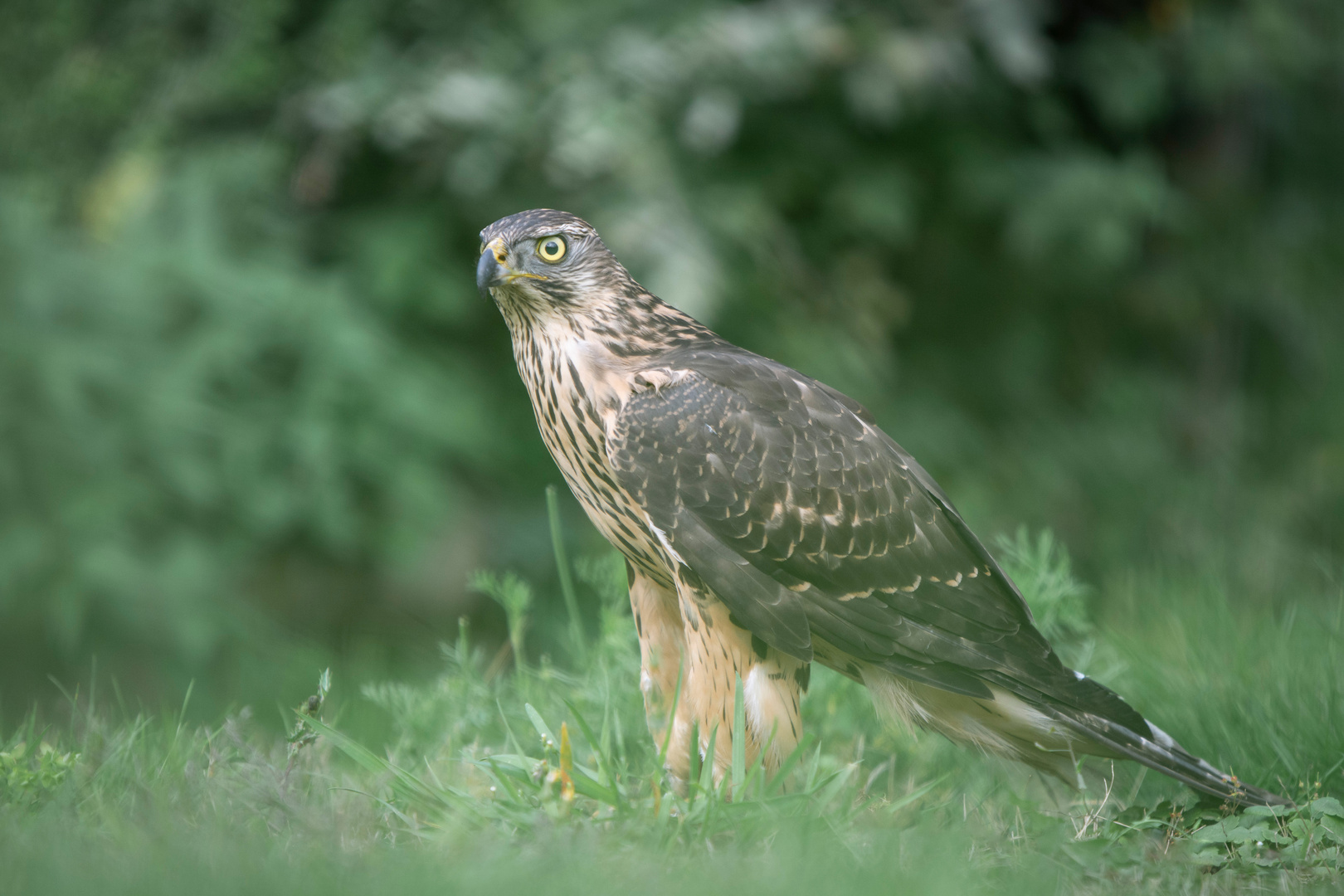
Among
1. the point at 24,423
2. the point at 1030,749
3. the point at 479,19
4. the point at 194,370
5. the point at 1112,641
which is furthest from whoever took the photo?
the point at 479,19

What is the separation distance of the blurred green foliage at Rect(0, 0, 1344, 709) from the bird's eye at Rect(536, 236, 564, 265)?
202cm

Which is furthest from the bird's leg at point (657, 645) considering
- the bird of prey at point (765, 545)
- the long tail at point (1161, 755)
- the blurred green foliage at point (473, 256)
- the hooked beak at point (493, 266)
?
the blurred green foliage at point (473, 256)

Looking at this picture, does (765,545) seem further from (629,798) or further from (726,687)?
(629,798)

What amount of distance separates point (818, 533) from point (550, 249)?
1099 millimetres

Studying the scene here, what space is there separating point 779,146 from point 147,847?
15.7 feet

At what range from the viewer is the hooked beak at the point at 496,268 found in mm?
3223

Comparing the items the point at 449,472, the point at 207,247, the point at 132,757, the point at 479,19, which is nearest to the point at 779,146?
the point at 479,19

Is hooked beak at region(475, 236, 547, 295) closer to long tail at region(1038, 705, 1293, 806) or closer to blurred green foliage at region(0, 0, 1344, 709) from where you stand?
long tail at region(1038, 705, 1293, 806)

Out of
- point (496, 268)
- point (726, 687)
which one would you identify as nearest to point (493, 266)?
point (496, 268)

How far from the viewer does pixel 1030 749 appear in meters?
3.36

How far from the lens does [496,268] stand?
3246 mm

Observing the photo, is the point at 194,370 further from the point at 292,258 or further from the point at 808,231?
the point at 808,231

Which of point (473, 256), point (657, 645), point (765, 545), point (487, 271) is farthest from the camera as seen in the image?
point (473, 256)

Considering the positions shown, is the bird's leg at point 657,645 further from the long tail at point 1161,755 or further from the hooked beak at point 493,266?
the long tail at point 1161,755
